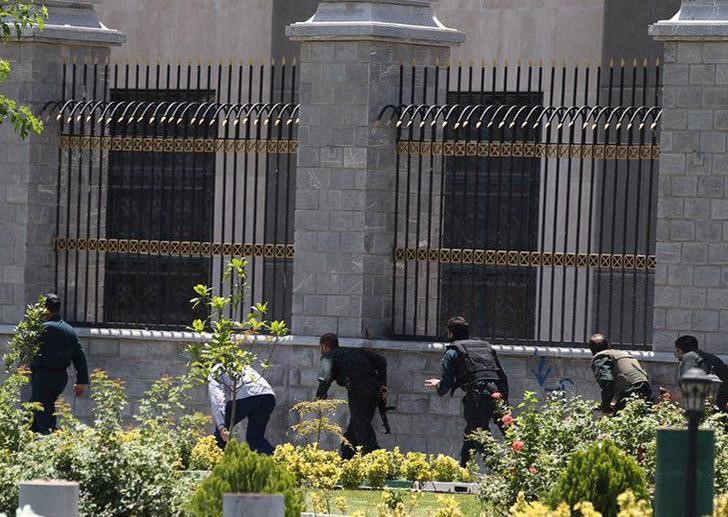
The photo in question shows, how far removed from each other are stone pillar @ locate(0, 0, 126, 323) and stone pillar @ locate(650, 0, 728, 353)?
18.8ft

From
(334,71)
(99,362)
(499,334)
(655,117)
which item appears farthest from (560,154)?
(99,362)

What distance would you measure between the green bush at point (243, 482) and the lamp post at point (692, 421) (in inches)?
85.1

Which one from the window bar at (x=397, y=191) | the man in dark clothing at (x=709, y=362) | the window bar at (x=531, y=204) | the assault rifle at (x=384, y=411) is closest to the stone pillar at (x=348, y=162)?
the window bar at (x=397, y=191)

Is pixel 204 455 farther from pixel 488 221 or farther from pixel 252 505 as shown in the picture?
pixel 252 505

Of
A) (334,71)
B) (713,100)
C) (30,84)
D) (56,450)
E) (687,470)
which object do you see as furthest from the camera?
(30,84)

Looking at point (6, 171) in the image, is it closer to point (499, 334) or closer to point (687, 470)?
point (499, 334)

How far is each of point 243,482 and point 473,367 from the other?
5666 millimetres

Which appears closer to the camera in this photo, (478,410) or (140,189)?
(478,410)

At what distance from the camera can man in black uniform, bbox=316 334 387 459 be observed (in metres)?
16.9

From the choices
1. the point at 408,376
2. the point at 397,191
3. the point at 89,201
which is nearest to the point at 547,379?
the point at 408,376

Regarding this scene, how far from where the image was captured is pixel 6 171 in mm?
19141

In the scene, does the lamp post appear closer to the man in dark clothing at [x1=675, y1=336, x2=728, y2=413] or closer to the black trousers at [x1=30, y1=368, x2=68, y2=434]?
the man in dark clothing at [x1=675, y1=336, x2=728, y2=413]

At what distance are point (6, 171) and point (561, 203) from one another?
23.6 feet

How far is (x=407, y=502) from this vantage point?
13.9 m
